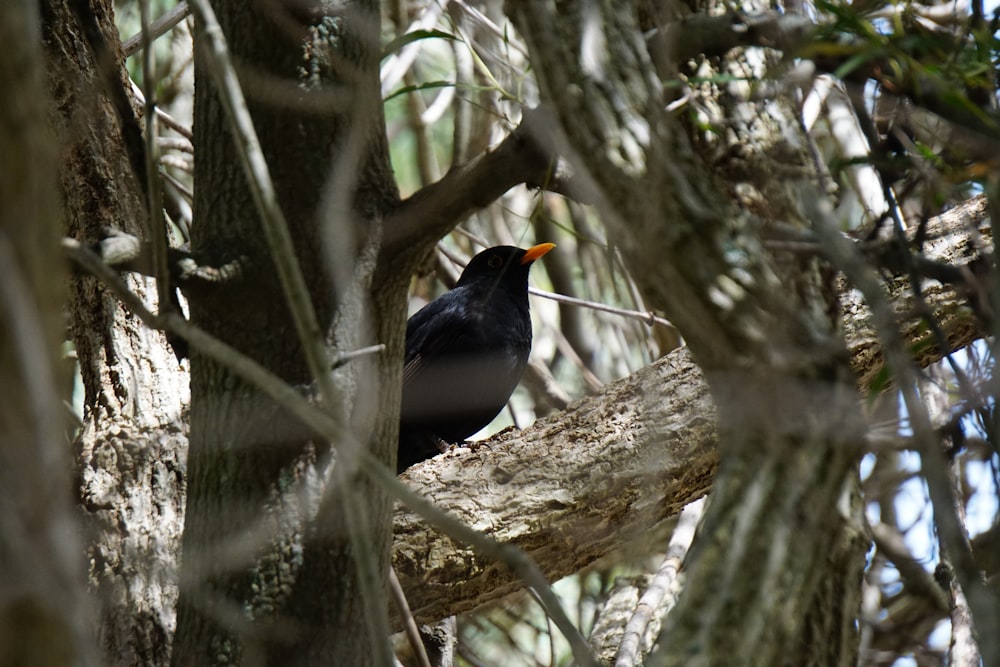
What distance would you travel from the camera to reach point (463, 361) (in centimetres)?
476

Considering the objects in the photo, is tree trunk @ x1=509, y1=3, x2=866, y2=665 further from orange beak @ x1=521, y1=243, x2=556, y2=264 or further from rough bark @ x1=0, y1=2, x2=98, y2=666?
orange beak @ x1=521, y1=243, x2=556, y2=264

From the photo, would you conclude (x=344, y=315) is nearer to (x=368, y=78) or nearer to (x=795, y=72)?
(x=368, y=78)

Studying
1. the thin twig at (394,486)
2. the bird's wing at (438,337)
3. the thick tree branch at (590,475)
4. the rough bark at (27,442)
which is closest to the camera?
Answer: the rough bark at (27,442)

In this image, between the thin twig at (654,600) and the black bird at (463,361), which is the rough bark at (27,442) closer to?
the thin twig at (654,600)

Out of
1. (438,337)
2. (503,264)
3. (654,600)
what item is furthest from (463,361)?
(654,600)

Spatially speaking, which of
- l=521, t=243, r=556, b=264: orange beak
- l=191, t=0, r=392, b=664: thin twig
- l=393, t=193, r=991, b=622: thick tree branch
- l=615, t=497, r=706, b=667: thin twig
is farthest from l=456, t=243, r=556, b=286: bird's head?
l=191, t=0, r=392, b=664: thin twig

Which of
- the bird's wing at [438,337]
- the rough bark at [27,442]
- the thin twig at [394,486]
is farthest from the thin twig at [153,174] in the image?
the bird's wing at [438,337]

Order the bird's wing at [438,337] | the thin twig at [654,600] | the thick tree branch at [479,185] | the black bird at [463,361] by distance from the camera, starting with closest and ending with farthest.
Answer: the thick tree branch at [479,185] → the thin twig at [654,600] → the black bird at [463,361] → the bird's wing at [438,337]

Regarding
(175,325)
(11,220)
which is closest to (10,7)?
(11,220)

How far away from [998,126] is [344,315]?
1201mm

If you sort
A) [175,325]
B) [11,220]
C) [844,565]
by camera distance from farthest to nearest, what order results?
1. [175,325]
2. [844,565]
3. [11,220]

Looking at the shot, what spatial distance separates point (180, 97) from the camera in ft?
18.2

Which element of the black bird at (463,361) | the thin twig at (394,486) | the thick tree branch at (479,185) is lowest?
the thin twig at (394,486)

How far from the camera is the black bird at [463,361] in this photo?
459 centimetres
